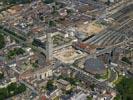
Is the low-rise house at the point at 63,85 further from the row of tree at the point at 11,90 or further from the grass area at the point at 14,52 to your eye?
the grass area at the point at 14,52

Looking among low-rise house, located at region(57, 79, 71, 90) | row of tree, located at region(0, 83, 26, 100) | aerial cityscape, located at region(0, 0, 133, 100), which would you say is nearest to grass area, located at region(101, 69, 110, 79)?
aerial cityscape, located at region(0, 0, 133, 100)

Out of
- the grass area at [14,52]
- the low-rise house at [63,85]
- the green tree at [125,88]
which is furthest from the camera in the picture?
the grass area at [14,52]

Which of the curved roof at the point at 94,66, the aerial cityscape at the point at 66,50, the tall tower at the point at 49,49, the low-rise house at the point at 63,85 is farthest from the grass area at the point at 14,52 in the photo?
the curved roof at the point at 94,66

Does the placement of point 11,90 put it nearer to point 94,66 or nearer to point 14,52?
point 14,52

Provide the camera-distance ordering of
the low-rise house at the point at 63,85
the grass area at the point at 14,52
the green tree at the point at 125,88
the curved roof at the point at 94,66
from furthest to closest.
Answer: the grass area at the point at 14,52 < the curved roof at the point at 94,66 < the low-rise house at the point at 63,85 < the green tree at the point at 125,88

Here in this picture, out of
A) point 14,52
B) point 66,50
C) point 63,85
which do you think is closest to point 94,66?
point 63,85

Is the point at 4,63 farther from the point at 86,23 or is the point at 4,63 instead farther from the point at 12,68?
the point at 86,23

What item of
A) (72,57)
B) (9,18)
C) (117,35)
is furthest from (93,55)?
(9,18)
